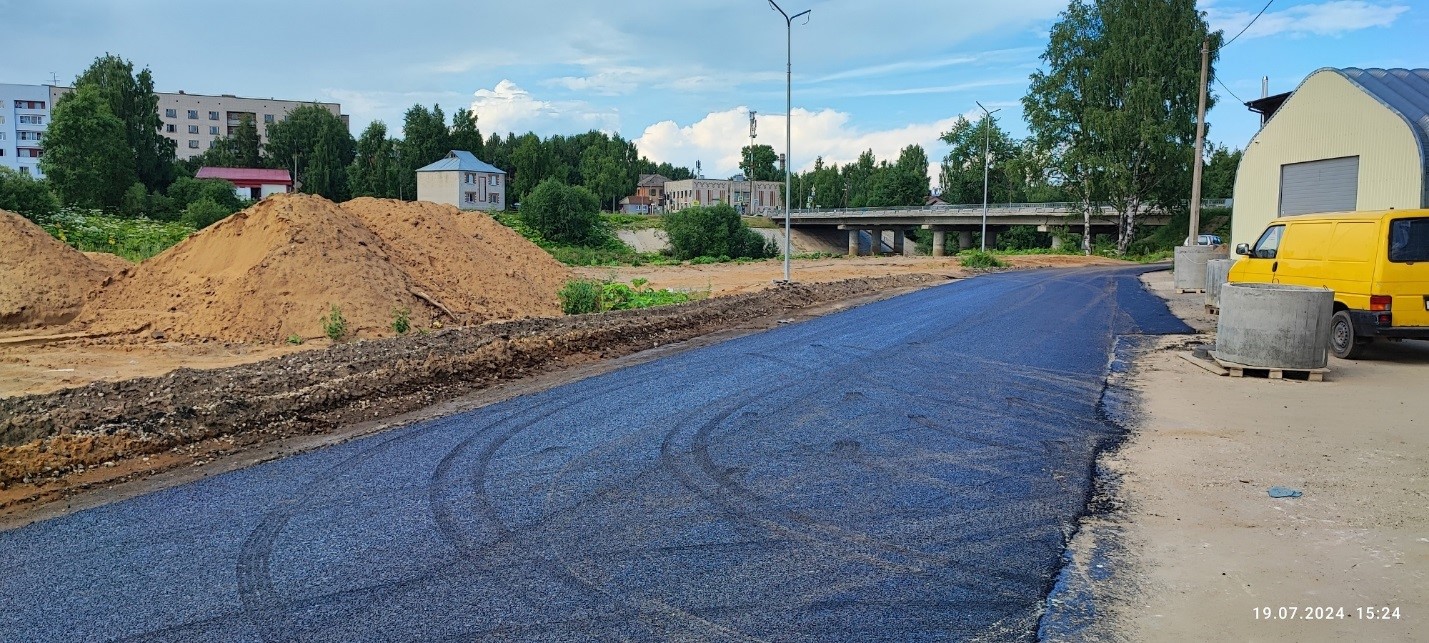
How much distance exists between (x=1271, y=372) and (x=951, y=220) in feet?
221

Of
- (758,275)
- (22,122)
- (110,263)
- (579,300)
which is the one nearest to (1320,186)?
(758,275)

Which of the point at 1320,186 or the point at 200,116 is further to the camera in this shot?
the point at 200,116

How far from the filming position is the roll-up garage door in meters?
24.6

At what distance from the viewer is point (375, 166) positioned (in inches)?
3654

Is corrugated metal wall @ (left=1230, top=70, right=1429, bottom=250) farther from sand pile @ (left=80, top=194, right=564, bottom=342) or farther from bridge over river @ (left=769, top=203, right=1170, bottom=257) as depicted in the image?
bridge over river @ (left=769, top=203, right=1170, bottom=257)

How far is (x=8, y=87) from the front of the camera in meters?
103

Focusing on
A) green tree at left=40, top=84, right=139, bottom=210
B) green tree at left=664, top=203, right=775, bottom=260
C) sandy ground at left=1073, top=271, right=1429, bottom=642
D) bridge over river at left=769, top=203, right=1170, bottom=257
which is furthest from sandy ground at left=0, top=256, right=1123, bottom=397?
green tree at left=40, top=84, right=139, bottom=210

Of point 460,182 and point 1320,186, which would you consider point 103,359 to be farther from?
point 460,182

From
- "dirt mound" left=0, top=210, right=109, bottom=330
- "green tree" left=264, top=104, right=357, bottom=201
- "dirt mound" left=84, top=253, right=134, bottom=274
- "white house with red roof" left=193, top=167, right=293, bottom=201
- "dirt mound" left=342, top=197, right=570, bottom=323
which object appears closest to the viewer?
"dirt mound" left=0, top=210, right=109, bottom=330

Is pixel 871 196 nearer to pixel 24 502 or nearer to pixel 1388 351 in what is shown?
pixel 1388 351

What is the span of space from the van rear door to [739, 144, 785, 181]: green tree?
406 feet

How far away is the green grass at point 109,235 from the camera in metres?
28.3

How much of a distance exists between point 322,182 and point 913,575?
98271mm

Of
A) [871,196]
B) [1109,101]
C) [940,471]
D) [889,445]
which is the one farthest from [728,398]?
[871,196]
